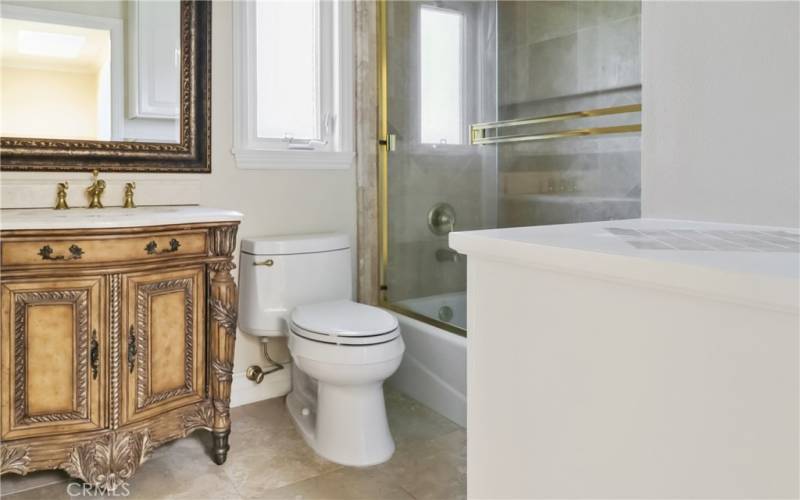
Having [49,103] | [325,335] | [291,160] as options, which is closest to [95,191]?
[49,103]

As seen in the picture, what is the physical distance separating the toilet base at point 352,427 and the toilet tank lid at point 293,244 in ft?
1.81

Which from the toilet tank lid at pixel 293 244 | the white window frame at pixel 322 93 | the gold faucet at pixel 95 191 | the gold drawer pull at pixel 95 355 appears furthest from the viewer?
the white window frame at pixel 322 93

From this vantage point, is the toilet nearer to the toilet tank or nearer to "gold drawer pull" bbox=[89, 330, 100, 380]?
the toilet tank

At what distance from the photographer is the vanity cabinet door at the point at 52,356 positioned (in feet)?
5.12

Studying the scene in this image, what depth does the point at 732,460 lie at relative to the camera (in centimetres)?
61

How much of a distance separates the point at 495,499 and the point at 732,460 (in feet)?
1.27

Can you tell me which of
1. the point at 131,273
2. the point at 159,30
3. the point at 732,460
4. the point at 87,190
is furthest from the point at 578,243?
the point at 159,30

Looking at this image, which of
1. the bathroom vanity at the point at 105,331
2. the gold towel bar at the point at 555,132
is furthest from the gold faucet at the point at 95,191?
the gold towel bar at the point at 555,132

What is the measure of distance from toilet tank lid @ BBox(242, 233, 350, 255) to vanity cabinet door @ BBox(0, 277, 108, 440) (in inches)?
27.9

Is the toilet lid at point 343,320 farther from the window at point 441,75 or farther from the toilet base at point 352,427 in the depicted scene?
the window at point 441,75

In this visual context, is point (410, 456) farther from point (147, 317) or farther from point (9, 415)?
point (9, 415)

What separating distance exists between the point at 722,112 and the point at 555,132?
37.6 inches

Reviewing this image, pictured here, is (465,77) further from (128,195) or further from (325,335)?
(128,195)

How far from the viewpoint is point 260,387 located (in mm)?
2512
